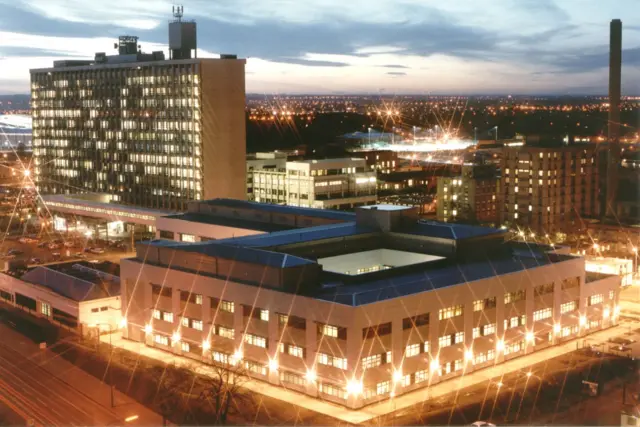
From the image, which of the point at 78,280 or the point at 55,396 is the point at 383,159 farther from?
the point at 55,396

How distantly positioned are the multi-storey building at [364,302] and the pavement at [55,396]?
13.5ft

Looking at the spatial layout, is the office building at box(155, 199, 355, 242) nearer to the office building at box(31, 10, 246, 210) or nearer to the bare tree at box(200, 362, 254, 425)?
the office building at box(31, 10, 246, 210)

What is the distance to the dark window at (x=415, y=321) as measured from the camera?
26.6 meters

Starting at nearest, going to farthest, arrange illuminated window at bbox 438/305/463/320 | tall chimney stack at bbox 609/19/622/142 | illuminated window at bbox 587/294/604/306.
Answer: illuminated window at bbox 438/305/463/320 < illuminated window at bbox 587/294/604/306 < tall chimney stack at bbox 609/19/622/142

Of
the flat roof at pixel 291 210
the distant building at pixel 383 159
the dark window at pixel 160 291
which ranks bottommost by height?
the dark window at pixel 160 291

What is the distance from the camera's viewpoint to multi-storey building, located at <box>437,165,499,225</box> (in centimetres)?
6272

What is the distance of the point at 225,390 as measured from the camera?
25.8 m

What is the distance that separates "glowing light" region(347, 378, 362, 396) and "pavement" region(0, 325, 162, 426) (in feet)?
19.1

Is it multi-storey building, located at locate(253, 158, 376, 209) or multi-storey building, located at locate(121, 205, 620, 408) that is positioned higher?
multi-storey building, located at locate(253, 158, 376, 209)

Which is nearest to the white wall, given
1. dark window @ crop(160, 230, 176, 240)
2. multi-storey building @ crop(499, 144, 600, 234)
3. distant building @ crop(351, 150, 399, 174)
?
dark window @ crop(160, 230, 176, 240)

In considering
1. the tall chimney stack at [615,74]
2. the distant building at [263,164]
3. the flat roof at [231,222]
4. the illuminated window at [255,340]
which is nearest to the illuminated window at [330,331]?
the illuminated window at [255,340]

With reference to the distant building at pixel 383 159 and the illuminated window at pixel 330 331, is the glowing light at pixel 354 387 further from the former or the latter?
the distant building at pixel 383 159

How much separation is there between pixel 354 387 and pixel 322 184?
36.1 m

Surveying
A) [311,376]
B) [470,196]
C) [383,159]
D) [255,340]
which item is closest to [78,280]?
[255,340]
